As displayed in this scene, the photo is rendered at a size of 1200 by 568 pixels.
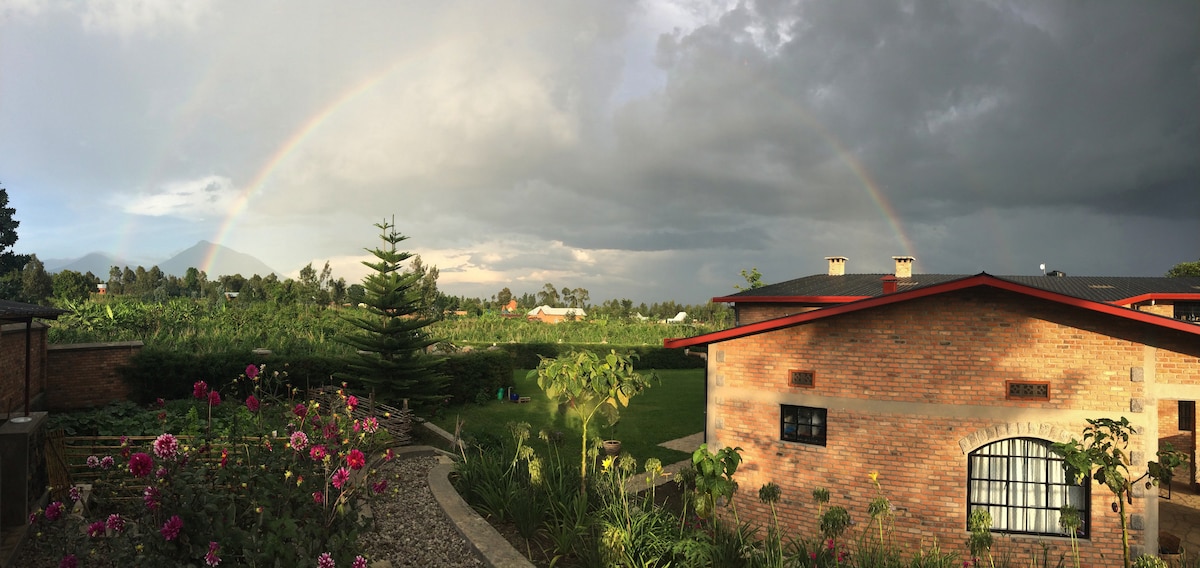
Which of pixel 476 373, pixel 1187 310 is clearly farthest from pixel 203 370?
pixel 1187 310

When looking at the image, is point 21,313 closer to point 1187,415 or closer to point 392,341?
point 392,341

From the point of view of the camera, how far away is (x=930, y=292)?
888cm

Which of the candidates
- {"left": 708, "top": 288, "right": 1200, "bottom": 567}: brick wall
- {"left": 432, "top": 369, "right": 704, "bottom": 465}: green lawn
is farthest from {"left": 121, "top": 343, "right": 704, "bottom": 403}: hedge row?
{"left": 708, "top": 288, "right": 1200, "bottom": 567}: brick wall

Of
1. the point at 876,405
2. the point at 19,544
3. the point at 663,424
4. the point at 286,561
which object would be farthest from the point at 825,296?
the point at 19,544

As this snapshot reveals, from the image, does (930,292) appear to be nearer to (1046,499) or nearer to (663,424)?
(1046,499)

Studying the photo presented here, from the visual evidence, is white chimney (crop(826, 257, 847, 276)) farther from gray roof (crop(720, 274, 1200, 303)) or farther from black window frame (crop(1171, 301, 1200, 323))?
black window frame (crop(1171, 301, 1200, 323))

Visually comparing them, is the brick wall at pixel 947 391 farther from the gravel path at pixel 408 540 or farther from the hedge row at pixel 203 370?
the hedge row at pixel 203 370

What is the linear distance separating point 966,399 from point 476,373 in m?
14.5

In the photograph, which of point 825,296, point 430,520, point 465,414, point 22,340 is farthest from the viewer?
point 465,414

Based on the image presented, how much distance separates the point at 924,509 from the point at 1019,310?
3210 mm

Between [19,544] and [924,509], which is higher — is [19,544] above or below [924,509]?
above

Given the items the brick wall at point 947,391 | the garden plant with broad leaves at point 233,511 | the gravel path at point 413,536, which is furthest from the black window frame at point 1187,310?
the garden plant with broad leaves at point 233,511

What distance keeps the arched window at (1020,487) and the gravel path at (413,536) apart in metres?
7.45

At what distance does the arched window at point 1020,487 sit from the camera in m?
8.91
